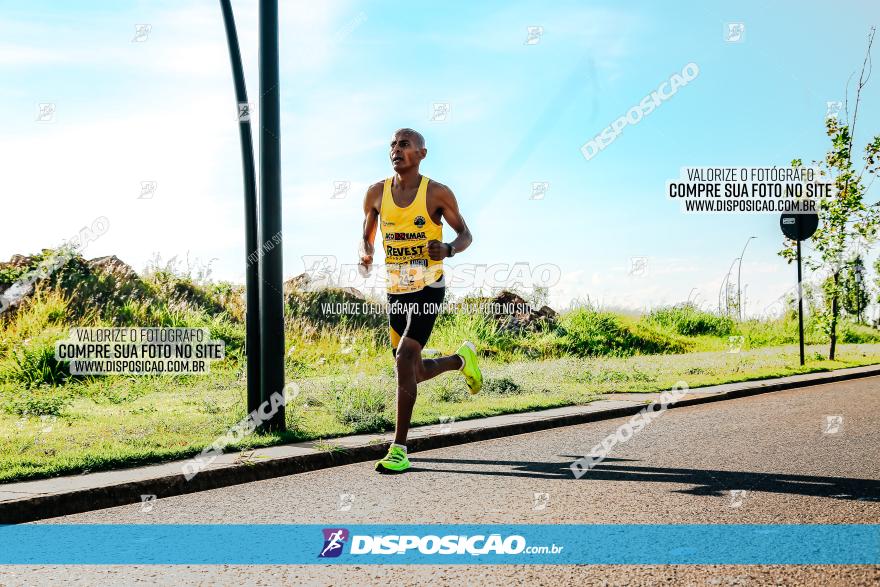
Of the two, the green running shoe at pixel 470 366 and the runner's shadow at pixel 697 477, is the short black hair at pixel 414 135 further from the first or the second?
the runner's shadow at pixel 697 477

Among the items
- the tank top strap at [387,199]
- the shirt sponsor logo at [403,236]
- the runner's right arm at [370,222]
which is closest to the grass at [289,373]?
the runner's right arm at [370,222]

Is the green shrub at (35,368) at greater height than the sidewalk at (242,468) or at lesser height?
greater

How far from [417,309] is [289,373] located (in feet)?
21.0

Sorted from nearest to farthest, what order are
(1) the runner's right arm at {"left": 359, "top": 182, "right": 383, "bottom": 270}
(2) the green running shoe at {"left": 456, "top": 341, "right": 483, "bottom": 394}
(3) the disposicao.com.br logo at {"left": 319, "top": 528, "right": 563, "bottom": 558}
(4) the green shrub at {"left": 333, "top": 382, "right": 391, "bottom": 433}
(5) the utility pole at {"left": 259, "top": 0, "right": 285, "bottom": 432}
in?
(3) the disposicao.com.br logo at {"left": 319, "top": 528, "right": 563, "bottom": 558} → (1) the runner's right arm at {"left": 359, "top": 182, "right": 383, "bottom": 270} → (5) the utility pole at {"left": 259, "top": 0, "right": 285, "bottom": 432} → (2) the green running shoe at {"left": 456, "top": 341, "right": 483, "bottom": 394} → (4) the green shrub at {"left": 333, "top": 382, "right": 391, "bottom": 433}

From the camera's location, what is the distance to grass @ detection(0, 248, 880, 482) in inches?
266

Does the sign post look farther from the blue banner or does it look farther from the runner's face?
the blue banner

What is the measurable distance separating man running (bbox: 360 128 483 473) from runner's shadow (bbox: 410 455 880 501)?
61cm

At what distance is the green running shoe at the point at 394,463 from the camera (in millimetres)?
5777

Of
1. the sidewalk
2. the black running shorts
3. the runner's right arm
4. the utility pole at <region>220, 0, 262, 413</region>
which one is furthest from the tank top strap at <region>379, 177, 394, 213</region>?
the sidewalk

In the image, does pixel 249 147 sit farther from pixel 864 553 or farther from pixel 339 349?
pixel 339 349

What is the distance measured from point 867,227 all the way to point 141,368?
49.8 ft

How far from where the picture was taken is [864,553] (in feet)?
12.3

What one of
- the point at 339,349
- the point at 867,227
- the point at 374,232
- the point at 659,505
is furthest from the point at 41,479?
the point at 867,227

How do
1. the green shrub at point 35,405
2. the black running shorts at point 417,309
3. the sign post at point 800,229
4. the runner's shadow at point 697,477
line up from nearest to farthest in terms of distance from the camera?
1. the runner's shadow at point 697,477
2. the black running shorts at point 417,309
3. the green shrub at point 35,405
4. the sign post at point 800,229
